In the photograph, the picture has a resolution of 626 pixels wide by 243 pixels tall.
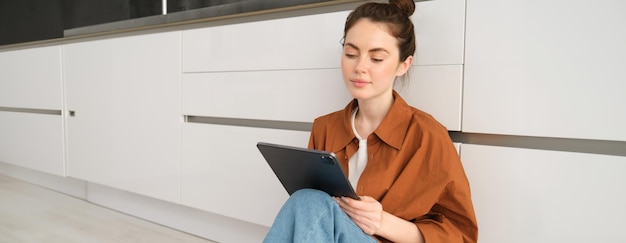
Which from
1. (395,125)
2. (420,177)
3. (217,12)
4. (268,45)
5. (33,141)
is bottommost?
(33,141)

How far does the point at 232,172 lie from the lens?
1.45 meters

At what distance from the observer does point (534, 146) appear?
940 millimetres

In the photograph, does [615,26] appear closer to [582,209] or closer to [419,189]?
[582,209]

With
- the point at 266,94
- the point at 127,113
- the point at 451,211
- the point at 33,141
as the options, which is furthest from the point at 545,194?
the point at 33,141

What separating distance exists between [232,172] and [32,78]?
5.20 feet

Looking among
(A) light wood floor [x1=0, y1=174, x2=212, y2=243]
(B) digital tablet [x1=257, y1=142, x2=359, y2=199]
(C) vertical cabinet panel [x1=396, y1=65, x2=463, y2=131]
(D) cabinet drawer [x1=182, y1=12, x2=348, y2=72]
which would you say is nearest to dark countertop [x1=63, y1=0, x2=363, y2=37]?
(D) cabinet drawer [x1=182, y1=12, x2=348, y2=72]

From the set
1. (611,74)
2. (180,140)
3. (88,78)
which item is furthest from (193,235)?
(611,74)

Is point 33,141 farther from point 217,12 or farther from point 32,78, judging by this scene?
point 217,12

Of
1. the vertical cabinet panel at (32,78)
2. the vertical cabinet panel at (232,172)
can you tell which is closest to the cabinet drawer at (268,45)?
the vertical cabinet panel at (232,172)

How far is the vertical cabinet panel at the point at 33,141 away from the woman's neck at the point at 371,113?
71.8 inches

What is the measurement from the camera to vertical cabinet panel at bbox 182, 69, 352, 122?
122 cm

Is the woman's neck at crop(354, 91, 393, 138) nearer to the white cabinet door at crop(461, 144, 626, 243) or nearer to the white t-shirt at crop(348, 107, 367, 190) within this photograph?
the white t-shirt at crop(348, 107, 367, 190)

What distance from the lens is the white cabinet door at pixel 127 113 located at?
5.33 feet

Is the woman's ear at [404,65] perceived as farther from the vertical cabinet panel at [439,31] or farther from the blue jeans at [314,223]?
the blue jeans at [314,223]
